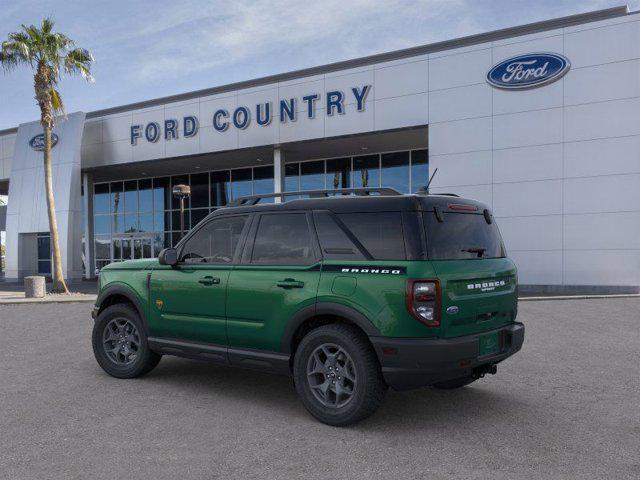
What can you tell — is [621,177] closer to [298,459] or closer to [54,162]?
[298,459]

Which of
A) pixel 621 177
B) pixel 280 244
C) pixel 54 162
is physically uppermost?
pixel 54 162

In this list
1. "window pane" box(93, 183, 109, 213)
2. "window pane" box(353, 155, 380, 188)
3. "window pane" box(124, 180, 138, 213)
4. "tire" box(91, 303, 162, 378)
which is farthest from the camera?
"window pane" box(93, 183, 109, 213)

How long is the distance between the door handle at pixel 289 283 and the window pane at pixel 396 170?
18.0 m

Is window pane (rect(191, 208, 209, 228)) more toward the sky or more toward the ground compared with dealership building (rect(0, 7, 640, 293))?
more toward the ground

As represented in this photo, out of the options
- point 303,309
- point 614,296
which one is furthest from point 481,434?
point 614,296

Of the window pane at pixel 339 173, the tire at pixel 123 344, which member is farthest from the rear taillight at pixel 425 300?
the window pane at pixel 339 173

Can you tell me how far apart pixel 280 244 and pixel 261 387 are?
5.69ft

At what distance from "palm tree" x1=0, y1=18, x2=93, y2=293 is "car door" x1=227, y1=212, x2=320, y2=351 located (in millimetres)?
16052

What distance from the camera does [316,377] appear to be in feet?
14.8

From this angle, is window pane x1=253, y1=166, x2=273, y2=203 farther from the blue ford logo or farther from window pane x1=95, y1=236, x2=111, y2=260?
the blue ford logo

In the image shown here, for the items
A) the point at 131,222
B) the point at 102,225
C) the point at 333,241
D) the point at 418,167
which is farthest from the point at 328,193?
the point at 102,225

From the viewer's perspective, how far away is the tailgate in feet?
13.2

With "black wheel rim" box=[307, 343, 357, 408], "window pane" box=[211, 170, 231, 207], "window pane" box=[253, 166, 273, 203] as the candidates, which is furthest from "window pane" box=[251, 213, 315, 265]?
"window pane" box=[211, 170, 231, 207]

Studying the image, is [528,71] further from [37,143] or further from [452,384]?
[37,143]
